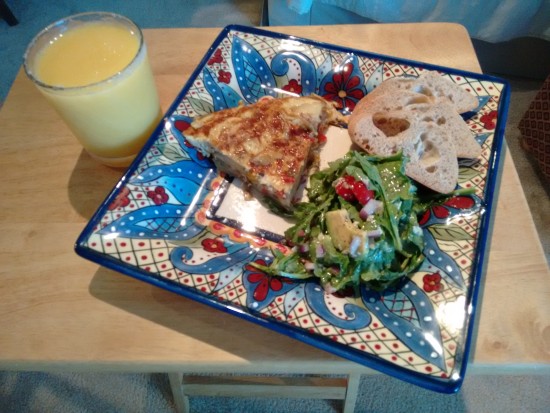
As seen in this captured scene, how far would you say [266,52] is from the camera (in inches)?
59.6

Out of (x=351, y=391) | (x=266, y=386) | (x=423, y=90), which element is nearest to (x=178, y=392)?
(x=266, y=386)

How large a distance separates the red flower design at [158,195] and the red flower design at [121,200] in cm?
6

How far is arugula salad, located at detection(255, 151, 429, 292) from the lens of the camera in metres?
1.02

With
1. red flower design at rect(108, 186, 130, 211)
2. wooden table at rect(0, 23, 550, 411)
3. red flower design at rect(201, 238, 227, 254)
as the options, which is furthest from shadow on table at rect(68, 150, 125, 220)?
red flower design at rect(201, 238, 227, 254)

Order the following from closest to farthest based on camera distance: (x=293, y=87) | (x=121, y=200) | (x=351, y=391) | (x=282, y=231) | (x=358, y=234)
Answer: (x=358, y=234)
(x=121, y=200)
(x=282, y=231)
(x=351, y=391)
(x=293, y=87)

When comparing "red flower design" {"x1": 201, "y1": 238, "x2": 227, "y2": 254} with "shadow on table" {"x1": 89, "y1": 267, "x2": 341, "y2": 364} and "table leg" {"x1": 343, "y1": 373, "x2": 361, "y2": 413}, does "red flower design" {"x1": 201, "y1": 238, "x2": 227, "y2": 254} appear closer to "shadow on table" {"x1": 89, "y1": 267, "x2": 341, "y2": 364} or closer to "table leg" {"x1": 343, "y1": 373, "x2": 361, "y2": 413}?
"shadow on table" {"x1": 89, "y1": 267, "x2": 341, "y2": 364}

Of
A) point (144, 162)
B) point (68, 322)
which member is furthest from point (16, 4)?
point (68, 322)

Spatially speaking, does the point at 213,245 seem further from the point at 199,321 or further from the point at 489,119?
the point at 489,119

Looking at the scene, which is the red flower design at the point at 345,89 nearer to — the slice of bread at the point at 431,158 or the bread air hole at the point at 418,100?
the bread air hole at the point at 418,100

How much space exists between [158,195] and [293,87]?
0.66m

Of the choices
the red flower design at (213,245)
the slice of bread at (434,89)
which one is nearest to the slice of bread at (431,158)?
the slice of bread at (434,89)

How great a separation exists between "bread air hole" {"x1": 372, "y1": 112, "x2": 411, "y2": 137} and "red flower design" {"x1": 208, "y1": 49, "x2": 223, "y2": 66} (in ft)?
1.79

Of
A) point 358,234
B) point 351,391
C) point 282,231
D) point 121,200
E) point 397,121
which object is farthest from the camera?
point 351,391

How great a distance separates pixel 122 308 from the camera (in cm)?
108
